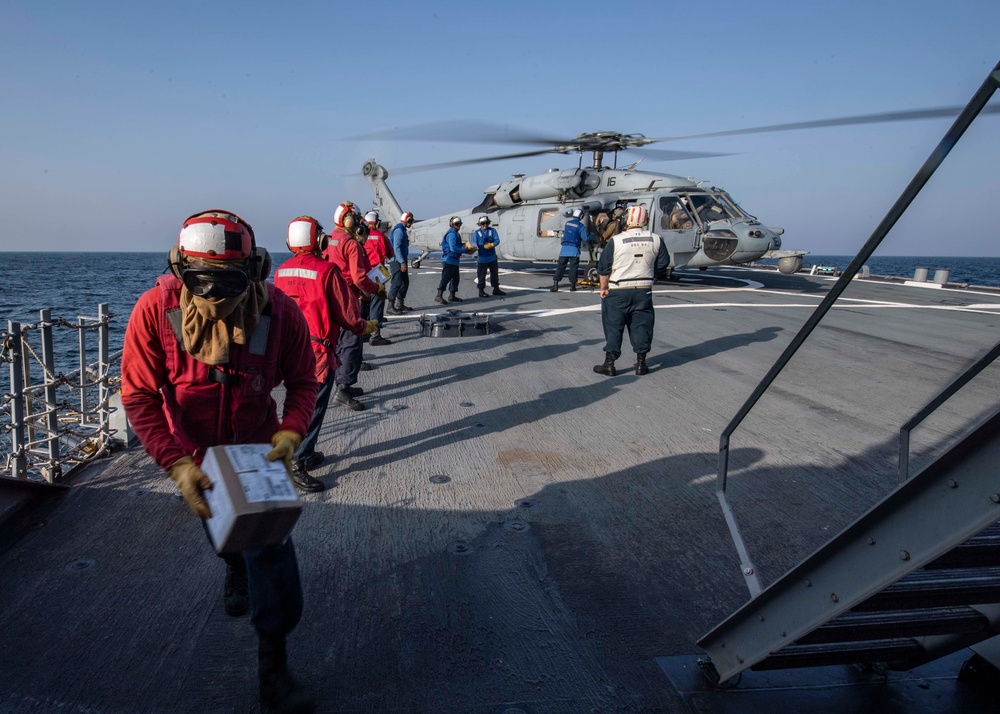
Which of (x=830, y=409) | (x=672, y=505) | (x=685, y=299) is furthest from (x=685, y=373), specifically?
(x=685, y=299)

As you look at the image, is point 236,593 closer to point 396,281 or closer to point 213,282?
point 213,282

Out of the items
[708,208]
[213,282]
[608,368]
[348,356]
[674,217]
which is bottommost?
[608,368]

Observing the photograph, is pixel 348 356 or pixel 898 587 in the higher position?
pixel 348 356

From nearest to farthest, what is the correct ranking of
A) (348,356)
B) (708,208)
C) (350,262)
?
(348,356) < (350,262) < (708,208)

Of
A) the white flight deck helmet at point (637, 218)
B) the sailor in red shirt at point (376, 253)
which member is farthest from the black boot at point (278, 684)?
the sailor in red shirt at point (376, 253)

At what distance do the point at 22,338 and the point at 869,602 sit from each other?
503 cm

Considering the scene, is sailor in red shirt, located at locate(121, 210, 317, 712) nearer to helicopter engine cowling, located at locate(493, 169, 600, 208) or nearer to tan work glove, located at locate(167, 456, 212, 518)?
tan work glove, located at locate(167, 456, 212, 518)

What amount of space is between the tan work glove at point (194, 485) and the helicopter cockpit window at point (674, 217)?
14.2 meters

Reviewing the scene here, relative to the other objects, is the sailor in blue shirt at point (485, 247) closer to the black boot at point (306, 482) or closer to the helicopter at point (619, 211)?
the helicopter at point (619, 211)

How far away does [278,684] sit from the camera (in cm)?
220

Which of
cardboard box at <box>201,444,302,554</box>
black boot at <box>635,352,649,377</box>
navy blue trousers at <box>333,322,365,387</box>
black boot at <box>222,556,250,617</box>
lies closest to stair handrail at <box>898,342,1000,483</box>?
cardboard box at <box>201,444,302,554</box>

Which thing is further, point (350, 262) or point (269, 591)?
point (350, 262)

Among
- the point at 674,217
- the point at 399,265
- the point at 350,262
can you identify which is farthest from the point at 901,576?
the point at 674,217

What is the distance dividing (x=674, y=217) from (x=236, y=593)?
14078 mm
